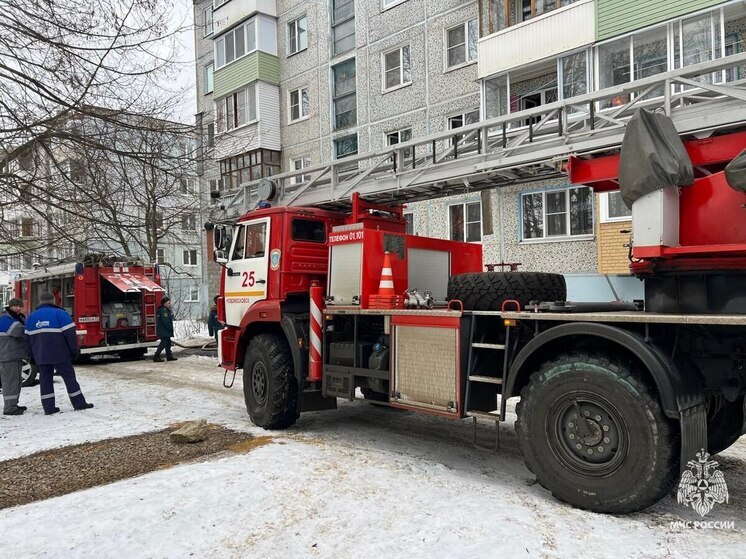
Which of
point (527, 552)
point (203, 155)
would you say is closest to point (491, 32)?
point (203, 155)

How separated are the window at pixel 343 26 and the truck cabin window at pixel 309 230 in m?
16.1

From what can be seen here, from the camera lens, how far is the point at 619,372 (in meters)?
3.88

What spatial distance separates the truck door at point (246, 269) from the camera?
7148 millimetres

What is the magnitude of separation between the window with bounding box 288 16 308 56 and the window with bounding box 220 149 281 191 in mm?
4484

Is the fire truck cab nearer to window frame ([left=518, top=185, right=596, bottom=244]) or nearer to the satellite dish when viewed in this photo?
the satellite dish

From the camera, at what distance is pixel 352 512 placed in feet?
13.4

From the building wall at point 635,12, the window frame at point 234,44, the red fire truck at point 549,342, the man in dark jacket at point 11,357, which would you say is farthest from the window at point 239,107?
the red fire truck at point 549,342

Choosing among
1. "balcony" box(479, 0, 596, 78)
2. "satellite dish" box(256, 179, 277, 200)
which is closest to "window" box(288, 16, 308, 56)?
"balcony" box(479, 0, 596, 78)

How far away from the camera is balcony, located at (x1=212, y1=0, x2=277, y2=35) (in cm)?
2348

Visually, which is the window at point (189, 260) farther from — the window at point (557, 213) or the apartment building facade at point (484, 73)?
the window at point (557, 213)

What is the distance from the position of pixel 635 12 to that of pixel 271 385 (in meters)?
11.8

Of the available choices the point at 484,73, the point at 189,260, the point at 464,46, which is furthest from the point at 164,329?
the point at 189,260

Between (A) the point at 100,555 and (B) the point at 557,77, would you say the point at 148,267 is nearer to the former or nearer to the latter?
(B) the point at 557,77

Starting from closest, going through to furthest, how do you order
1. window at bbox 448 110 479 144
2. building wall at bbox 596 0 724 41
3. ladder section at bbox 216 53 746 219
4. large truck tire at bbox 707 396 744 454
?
large truck tire at bbox 707 396 744 454 < ladder section at bbox 216 53 746 219 < building wall at bbox 596 0 724 41 < window at bbox 448 110 479 144
